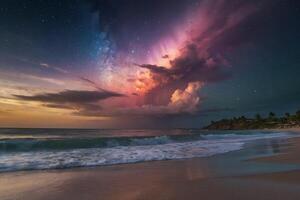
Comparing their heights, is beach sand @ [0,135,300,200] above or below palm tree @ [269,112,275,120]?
below

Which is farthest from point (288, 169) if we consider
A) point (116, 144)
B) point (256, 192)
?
point (116, 144)

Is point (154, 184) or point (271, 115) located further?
point (271, 115)

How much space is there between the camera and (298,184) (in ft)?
20.7

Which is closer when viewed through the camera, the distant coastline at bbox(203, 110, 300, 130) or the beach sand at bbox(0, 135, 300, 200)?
the beach sand at bbox(0, 135, 300, 200)

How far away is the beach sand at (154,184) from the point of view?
226 inches

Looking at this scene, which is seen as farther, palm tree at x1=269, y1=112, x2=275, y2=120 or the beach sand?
palm tree at x1=269, y1=112, x2=275, y2=120

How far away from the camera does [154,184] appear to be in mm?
6879

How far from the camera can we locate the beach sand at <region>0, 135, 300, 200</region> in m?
5.75

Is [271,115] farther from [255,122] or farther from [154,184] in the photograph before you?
[154,184]

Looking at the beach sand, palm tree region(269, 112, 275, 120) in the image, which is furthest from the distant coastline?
the beach sand

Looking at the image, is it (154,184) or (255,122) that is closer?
(154,184)

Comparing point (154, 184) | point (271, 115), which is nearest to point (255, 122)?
point (271, 115)

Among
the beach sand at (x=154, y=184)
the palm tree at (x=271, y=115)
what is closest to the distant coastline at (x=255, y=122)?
the palm tree at (x=271, y=115)

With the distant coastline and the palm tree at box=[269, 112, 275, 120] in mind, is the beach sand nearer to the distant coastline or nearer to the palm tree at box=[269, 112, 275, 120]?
the distant coastline
